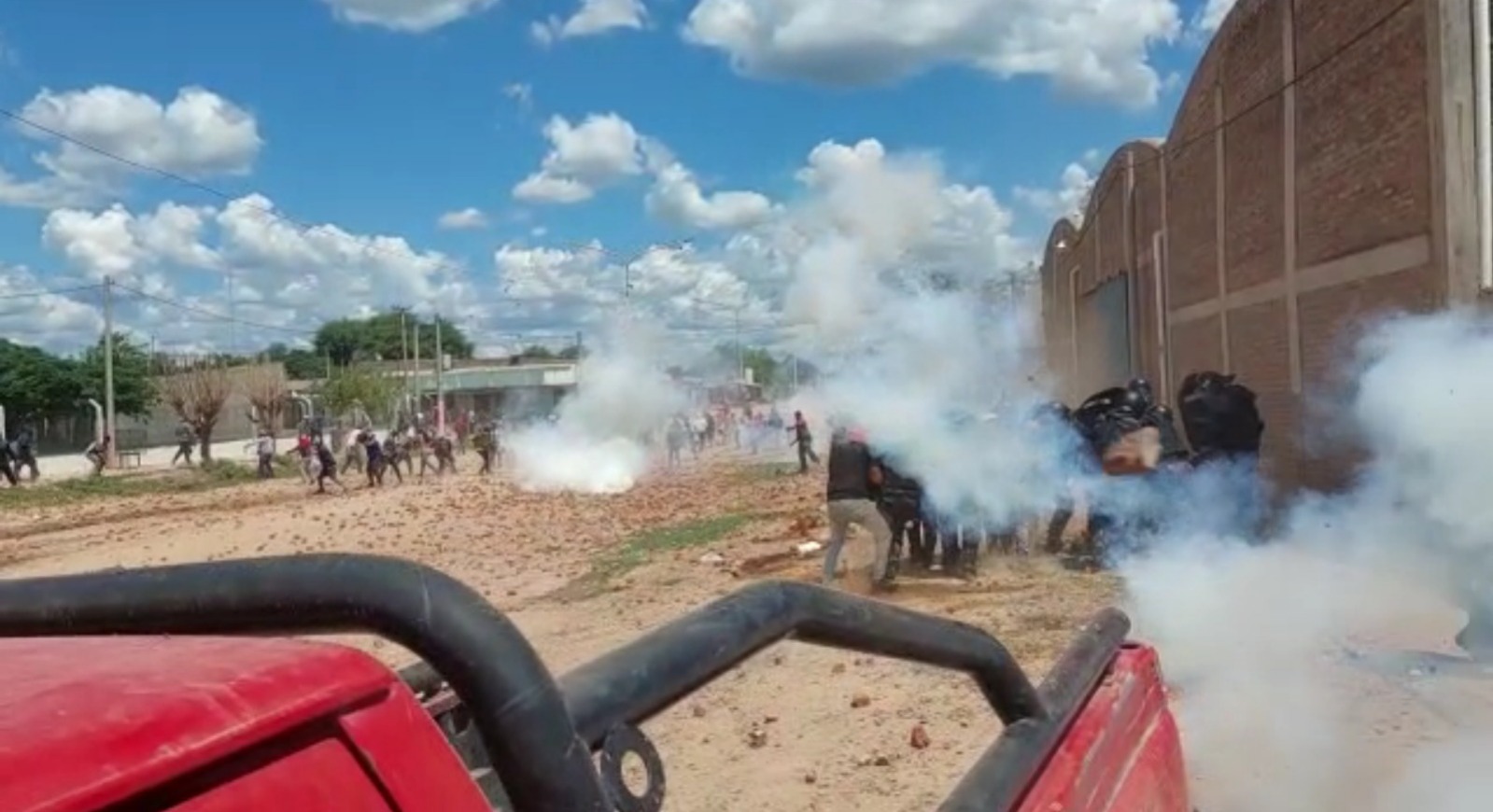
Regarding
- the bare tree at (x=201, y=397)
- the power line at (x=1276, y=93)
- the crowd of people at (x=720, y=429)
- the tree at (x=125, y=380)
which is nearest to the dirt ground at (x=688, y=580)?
the crowd of people at (x=720, y=429)

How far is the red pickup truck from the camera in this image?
3.30ft

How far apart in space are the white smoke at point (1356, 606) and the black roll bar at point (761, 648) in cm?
386

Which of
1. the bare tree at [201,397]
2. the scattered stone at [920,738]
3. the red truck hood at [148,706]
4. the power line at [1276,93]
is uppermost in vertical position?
the power line at [1276,93]

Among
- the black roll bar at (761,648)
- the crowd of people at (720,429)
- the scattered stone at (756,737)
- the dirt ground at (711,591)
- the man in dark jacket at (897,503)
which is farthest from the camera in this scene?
the crowd of people at (720,429)

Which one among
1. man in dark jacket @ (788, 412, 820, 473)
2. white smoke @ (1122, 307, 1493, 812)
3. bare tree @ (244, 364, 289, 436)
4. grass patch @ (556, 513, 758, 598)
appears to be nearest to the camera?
white smoke @ (1122, 307, 1493, 812)

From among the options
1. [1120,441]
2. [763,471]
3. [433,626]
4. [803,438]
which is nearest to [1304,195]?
[1120,441]

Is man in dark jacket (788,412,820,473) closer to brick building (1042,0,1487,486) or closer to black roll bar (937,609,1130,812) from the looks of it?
brick building (1042,0,1487,486)

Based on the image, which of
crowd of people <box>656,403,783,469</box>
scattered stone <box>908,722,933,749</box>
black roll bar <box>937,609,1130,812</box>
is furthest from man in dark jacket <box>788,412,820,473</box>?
black roll bar <box>937,609,1130,812</box>

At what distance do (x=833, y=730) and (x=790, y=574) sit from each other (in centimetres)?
650

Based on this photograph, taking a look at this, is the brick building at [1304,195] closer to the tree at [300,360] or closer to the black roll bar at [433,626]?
the black roll bar at [433,626]

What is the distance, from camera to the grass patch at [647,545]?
14477 mm

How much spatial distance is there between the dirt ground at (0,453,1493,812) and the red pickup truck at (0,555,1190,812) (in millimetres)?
401

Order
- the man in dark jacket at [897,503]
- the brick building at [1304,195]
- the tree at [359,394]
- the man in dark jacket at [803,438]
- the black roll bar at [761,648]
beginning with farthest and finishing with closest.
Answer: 1. the tree at [359,394]
2. the man in dark jacket at [803,438]
3. the man in dark jacket at [897,503]
4. the brick building at [1304,195]
5. the black roll bar at [761,648]

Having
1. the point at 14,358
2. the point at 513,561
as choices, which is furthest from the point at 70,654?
the point at 14,358
